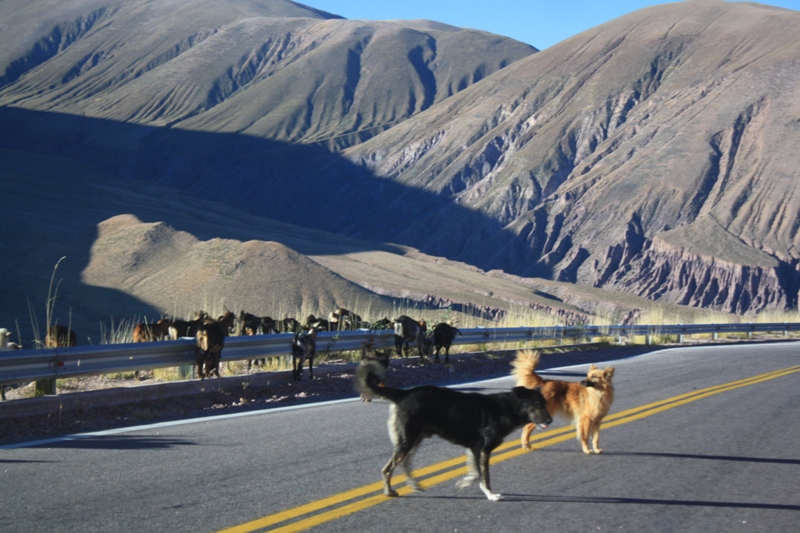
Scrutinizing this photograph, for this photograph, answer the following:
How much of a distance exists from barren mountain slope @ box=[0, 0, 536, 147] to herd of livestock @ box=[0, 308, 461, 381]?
106m

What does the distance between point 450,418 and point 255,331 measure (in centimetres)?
1108

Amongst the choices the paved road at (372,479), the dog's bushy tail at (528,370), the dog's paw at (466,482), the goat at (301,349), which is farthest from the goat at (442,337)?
the dog's paw at (466,482)

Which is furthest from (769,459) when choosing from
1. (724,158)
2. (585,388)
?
(724,158)

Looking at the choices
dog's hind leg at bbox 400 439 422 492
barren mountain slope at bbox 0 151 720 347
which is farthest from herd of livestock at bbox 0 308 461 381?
dog's hind leg at bbox 400 439 422 492

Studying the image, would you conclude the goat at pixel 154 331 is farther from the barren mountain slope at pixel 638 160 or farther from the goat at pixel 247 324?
the barren mountain slope at pixel 638 160

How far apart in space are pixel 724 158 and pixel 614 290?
812 inches

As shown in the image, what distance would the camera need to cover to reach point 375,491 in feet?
21.3

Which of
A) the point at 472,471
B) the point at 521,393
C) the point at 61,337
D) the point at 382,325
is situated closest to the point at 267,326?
the point at 382,325

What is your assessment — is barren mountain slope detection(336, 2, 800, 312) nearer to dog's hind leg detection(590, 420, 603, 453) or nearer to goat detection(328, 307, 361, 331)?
goat detection(328, 307, 361, 331)

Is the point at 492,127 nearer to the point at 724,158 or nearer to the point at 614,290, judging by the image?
the point at 724,158

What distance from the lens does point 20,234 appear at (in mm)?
43938

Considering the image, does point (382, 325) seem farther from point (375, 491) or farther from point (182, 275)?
point (182, 275)

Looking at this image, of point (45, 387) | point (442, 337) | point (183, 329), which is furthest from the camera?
point (442, 337)

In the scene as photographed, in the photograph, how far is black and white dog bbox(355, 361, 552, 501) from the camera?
5945 mm
